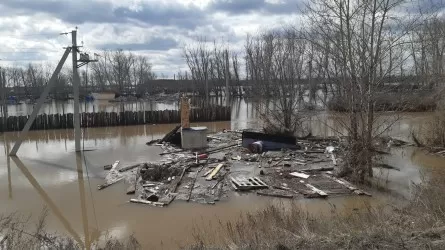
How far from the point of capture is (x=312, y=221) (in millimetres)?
6750

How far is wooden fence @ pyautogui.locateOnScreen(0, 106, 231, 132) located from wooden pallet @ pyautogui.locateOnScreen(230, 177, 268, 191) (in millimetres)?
17654

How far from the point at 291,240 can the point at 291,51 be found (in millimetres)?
20475

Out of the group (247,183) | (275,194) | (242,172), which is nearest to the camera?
(275,194)

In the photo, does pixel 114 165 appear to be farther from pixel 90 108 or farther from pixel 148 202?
pixel 90 108

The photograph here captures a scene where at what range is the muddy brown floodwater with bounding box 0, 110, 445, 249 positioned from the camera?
8797mm

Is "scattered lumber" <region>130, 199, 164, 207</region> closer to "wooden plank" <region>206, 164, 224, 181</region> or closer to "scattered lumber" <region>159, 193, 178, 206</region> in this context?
"scattered lumber" <region>159, 193, 178, 206</region>

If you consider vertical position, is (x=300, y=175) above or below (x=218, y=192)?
above

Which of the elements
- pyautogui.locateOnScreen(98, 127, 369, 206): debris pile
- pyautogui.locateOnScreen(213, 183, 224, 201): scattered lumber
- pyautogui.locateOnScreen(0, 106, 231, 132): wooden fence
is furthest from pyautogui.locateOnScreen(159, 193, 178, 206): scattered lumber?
pyautogui.locateOnScreen(0, 106, 231, 132): wooden fence

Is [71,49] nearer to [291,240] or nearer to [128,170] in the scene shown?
[128,170]

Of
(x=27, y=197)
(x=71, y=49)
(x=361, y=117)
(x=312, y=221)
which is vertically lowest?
(x=27, y=197)

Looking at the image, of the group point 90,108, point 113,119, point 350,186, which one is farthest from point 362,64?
point 90,108

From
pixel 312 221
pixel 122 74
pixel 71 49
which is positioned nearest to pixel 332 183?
Answer: pixel 312 221

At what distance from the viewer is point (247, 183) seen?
11.8m

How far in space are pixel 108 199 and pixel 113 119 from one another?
58.8ft
